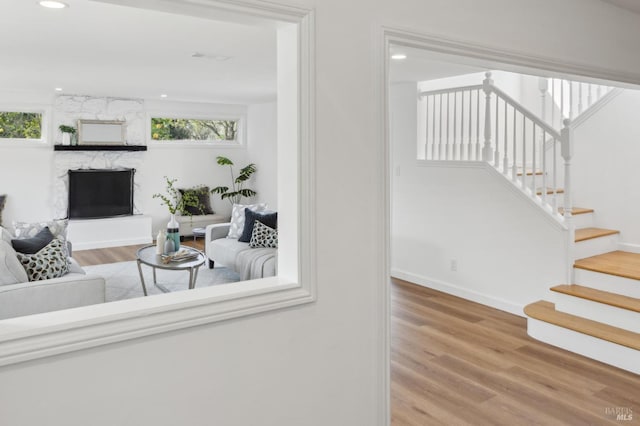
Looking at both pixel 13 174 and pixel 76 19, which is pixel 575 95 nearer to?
pixel 76 19

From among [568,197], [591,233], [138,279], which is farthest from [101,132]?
[591,233]

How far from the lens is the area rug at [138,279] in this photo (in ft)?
17.6

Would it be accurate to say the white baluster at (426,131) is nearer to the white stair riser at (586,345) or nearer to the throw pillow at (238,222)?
the throw pillow at (238,222)

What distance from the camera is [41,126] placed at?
754cm

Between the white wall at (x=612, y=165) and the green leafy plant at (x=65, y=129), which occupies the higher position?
the green leafy plant at (x=65, y=129)

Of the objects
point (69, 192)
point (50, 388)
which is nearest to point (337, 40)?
point (50, 388)

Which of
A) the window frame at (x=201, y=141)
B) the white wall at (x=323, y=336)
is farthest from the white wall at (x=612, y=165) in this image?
the window frame at (x=201, y=141)

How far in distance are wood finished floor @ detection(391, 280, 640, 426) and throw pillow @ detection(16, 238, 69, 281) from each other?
8.53ft

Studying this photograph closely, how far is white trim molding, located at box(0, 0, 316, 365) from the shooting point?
1479mm

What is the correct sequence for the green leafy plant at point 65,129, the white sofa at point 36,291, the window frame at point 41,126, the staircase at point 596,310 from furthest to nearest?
the green leafy plant at point 65,129
the window frame at point 41,126
the staircase at point 596,310
the white sofa at point 36,291

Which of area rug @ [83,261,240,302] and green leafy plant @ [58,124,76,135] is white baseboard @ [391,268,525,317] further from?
green leafy plant @ [58,124,76,135]

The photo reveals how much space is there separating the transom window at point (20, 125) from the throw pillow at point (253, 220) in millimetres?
4195

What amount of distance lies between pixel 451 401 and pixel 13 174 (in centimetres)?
718

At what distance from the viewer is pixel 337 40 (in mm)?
1970
